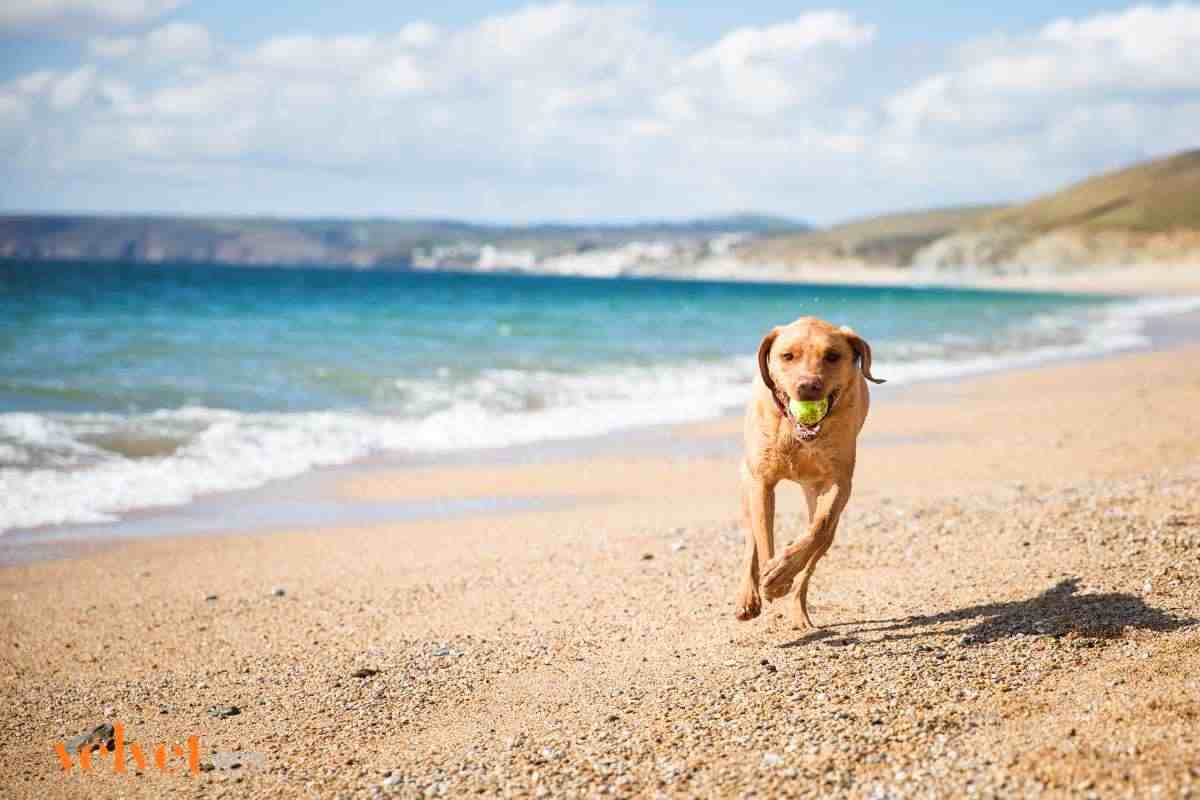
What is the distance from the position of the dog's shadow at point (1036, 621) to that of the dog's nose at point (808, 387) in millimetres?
1325

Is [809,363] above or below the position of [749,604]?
above

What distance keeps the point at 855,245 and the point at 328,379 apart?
137 metres

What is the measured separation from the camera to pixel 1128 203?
134750 millimetres

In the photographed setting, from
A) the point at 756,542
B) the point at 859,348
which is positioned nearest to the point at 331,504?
the point at 756,542

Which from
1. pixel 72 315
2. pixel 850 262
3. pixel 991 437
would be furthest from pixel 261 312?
pixel 850 262

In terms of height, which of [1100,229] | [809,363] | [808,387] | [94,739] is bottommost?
[94,739]

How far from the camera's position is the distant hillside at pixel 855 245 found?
14100 centimetres

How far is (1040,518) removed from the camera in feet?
25.1

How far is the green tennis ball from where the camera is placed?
203 inches

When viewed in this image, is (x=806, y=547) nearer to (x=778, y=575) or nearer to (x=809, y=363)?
(x=778, y=575)

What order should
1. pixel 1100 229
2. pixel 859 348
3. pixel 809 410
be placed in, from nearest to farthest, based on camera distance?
pixel 809 410, pixel 859 348, pixel 1100 229

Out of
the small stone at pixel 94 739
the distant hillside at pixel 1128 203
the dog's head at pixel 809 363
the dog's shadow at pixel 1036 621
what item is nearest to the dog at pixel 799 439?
the dog's head at pixel 809 363

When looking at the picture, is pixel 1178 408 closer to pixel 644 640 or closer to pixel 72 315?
pixel 644 640

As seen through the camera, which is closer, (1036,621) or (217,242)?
(1036,621)
